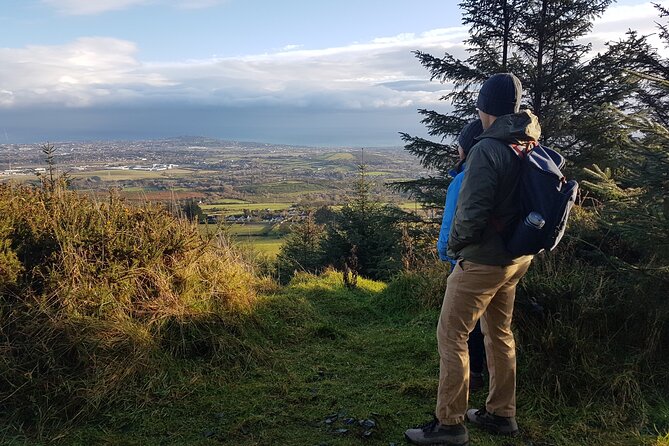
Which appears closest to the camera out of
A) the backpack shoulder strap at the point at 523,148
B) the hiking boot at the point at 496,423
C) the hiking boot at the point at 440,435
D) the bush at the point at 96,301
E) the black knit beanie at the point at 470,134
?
the backpack shoulder strap at the point at 523,148

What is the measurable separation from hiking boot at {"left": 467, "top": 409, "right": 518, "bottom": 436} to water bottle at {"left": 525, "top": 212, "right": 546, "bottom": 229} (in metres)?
1.42

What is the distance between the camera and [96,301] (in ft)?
12.7

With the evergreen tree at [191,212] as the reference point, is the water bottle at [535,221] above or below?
above

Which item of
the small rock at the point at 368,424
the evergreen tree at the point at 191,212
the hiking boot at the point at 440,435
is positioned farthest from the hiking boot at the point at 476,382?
the evergreen tree at the point at 191,212

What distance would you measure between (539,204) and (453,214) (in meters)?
0.59

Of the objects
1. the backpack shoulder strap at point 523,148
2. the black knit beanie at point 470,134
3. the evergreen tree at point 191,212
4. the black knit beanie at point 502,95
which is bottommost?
the evergreen tree at point 191,212

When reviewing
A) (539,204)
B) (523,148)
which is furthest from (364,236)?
(539,204)

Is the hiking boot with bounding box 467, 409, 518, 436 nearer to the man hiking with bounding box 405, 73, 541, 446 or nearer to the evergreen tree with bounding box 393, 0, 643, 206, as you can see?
the man hiking with bounding box 405, 73, 541, 446

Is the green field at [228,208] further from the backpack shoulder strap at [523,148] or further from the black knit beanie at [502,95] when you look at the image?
the backpack shoulder strap at [523,148]

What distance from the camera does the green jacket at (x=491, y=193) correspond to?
2594 mm

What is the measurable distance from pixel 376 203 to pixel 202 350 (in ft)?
55.3

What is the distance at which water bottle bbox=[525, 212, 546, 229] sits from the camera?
8.36 ft

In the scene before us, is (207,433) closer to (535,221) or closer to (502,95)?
(535,221)

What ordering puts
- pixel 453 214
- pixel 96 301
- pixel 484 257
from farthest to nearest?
1. pixel 96 301
2. pixel 453 214
3. pixel 484 257
